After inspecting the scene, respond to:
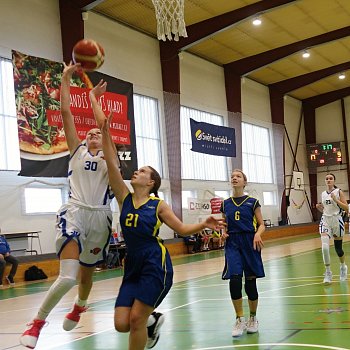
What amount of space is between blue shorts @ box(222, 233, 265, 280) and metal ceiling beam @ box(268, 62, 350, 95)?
26187 millimetres

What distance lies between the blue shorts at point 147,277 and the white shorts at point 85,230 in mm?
595

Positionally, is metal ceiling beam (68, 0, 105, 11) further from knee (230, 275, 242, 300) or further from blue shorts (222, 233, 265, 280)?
knee (230, 275, 242, 300)

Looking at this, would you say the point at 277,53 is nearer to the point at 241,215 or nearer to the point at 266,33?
the point at 266,33


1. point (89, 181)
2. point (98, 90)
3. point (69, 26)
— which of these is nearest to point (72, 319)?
point (89, 181)

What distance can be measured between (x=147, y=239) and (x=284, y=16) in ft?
65.7

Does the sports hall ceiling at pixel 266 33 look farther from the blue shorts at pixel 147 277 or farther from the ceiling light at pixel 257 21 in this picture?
the blue shorts at pixel 147 277

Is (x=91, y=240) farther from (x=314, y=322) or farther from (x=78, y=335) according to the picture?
(x=314, y=322)

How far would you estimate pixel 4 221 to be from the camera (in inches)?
629

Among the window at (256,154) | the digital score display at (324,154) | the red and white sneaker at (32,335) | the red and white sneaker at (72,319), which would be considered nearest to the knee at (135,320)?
the red and white sneaker at (32,335)

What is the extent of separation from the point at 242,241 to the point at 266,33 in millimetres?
19325

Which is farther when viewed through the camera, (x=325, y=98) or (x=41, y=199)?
(x=325, y=98)

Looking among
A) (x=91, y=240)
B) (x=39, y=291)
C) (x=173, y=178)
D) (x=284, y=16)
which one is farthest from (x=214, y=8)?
(x=91, y=240)

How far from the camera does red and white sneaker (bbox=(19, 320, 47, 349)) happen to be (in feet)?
15.0

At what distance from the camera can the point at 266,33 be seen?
24438 millimetres
